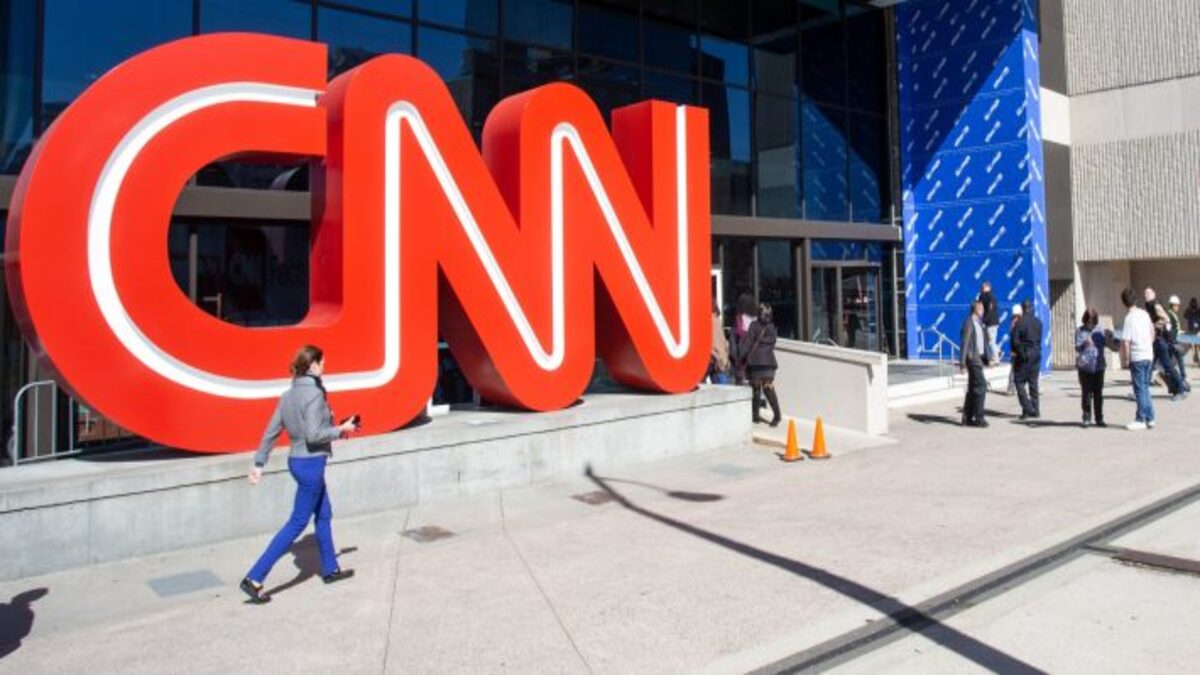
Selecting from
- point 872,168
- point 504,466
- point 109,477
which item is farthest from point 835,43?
point 109,477

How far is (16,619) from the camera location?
5672mm

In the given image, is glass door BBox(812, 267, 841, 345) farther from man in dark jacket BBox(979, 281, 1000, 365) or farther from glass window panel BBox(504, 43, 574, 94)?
glass window panel BBox(504, 43, 574, 94)

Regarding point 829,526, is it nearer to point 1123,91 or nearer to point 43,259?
point 43,259

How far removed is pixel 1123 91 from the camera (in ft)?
70.4

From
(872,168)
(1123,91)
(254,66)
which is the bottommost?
(254,66)

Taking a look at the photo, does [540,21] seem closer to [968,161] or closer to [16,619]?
[968,161]

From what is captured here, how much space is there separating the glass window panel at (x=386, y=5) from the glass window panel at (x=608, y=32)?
3.58 metres

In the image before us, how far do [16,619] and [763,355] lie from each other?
917 centimetres

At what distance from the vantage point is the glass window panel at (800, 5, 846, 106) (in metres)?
20.0

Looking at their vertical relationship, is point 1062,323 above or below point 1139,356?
above

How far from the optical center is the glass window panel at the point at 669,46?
17.0 m

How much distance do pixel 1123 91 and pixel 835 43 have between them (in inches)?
279

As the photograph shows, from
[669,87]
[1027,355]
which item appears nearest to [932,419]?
[1027,355]

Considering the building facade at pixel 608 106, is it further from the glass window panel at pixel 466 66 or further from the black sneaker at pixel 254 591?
the black sneaker at pixel 254 591
